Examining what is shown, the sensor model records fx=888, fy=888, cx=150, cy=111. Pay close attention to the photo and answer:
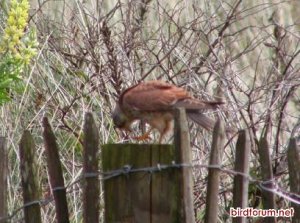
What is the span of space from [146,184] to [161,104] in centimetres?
43

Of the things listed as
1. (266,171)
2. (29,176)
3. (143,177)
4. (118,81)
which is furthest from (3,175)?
(118,81)

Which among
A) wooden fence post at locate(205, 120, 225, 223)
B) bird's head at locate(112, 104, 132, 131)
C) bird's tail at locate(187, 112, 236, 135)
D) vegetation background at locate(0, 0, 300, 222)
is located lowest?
wooden fence post at locate(205, 120, 225, 223)

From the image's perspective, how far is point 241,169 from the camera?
3492 mm

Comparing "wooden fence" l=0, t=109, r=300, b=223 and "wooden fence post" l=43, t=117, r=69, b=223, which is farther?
"wooden fence post" l=43, t=117, r=69, b=223

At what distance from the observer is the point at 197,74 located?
19.6 ft

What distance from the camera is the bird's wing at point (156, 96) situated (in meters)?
3.65

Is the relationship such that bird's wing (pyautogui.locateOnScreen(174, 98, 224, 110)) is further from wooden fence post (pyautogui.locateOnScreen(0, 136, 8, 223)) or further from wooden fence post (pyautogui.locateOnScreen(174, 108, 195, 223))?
wooden fence post (pyautogui.locateOnScreen(0, 136, 8, 223))

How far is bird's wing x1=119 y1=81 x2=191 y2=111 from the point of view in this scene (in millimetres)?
3648

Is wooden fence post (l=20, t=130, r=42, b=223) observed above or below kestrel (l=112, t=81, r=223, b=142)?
below

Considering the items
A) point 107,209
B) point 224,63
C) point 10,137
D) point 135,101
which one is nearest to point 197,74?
point 224,63

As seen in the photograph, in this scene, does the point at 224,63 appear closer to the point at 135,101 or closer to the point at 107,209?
the point at 135,101

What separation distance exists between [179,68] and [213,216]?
10.2ft

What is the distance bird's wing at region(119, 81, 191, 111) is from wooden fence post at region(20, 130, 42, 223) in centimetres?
49

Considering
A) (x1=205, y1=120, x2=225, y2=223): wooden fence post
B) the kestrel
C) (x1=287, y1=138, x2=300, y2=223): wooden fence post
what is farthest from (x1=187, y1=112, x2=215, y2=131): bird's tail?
(x1=287, y1=138, x2=300, y2=223): wooden fence post
